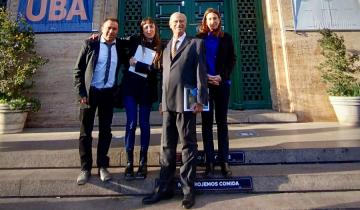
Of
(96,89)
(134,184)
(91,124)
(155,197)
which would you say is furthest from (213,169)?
(96,89)

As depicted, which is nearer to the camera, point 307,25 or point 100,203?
point 100,203

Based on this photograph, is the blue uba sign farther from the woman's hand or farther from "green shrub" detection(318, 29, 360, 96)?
"green shrub" detection(318, 29, 360, 96)

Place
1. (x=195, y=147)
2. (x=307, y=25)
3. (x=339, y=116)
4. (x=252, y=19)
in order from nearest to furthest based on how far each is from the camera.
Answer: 1. (x=195, y=147)
2. (x=339, y=116)
3. (x=307, y=25)
4. (x=252, y=19)

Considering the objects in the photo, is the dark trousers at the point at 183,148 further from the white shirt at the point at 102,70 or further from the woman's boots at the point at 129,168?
the white shirt at the point at 102,70

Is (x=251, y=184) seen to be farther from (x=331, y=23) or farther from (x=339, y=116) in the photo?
(x=331, y=23)

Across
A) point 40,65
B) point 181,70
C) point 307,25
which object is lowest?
point 181,70

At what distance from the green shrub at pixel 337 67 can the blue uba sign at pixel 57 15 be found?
5.62 metres

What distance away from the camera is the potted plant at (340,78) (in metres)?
5.79

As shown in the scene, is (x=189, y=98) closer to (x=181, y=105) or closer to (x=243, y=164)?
(x=181, y=105)

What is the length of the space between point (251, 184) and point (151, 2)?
5654mm

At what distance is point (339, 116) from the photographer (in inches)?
237

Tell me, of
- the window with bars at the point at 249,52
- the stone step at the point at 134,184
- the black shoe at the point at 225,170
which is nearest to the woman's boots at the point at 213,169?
the black shoe at the point at 225,170

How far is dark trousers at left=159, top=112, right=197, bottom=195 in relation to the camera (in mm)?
2887

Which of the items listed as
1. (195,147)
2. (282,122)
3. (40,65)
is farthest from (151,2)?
(195,147)
